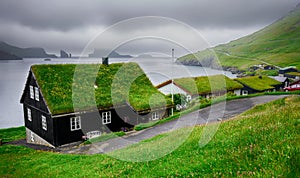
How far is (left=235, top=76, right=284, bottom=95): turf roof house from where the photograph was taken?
5984cm

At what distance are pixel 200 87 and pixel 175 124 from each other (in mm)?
25085

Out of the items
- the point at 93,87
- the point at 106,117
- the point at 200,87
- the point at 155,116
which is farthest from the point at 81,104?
the point at 200,87

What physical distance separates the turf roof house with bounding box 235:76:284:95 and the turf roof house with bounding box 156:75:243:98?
4.84 metres

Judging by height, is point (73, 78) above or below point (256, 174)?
above

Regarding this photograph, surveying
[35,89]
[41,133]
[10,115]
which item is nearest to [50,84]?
[35,89]

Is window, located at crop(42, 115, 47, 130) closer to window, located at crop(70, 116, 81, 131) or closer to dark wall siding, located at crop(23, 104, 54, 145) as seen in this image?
dark wall siding, located at crop(23, 104, 54, 145)

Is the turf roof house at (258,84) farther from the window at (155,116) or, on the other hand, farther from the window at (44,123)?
the window at (44,123)

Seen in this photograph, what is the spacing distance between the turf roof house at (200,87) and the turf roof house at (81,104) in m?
16.1

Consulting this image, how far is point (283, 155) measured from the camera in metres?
6.37

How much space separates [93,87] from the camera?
29000 millimetres

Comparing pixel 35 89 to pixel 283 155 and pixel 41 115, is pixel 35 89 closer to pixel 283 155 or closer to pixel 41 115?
pixel 41 115

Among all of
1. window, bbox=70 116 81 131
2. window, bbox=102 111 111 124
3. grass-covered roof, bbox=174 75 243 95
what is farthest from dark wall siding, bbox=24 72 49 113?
grass-covered roof, bbox=174 75 243 95

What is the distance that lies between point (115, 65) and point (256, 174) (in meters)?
31.2

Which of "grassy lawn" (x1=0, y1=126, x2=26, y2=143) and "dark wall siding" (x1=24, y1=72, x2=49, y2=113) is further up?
"dark wall siding" (x1=24, y1=72, x2=49, y2=113)
